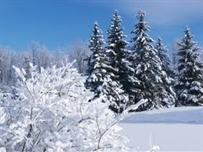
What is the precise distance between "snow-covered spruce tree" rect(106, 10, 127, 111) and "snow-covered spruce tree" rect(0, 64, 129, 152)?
2221cm

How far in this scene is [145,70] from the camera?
25625 mm

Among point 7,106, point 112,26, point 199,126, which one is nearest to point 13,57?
point 112,26

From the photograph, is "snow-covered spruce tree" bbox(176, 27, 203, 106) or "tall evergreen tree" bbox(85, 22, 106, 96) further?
"snow-covered spruce tree" bbox(176, 27, 203, 106)

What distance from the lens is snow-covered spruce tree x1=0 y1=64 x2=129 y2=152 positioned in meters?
2.90

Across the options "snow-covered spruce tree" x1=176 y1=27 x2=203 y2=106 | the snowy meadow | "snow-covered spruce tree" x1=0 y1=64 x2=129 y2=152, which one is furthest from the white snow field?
"snow-covered spruce tree" x1=176 y1=27 x2=203 y2=106

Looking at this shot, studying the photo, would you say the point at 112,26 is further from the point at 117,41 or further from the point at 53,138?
the point at 53,138

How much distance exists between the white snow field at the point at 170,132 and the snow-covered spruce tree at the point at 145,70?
32.3 ft

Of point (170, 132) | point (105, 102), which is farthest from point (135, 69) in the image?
point (105, 102)

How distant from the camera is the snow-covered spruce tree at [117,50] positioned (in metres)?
25.7

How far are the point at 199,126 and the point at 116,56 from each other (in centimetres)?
1440

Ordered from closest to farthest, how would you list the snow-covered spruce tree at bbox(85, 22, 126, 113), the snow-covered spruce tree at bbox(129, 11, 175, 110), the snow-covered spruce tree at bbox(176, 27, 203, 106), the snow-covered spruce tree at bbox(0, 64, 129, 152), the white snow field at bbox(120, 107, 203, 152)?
the snow-covered spruce tree at bbox(0, 64, 129, 152) < the white snow field at bbox(120, 107, 203, 152) < the snow-covered spruce tree at bbox(85, 22, 126, 113) < the snow-covered spruce tree at bbox(129, 11, 175, 110) < the snow-covered spruce tree at bbox(176, 27, 203, 106)

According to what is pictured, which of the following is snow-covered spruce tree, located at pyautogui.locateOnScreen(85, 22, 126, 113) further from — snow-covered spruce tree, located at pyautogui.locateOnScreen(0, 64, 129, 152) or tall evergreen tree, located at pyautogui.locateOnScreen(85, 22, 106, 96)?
snow-covered spruce tree, located at pyautogui.locateOnScreen(0, 64, 129, 152)

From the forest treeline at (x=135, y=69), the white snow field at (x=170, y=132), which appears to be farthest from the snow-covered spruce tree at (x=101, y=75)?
the white snow field at (x=170, y=132)

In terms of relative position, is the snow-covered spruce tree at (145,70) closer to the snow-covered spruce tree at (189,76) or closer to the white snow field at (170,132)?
the snow-covered spruce tree at (189,76)
